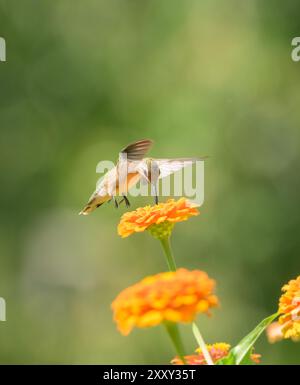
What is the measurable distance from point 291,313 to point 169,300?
234mm

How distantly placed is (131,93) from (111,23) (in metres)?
0.68

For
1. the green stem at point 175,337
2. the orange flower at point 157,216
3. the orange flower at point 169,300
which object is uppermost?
the orange flower at point 157,216

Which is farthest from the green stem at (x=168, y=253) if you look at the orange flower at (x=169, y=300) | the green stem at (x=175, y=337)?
the orange flower at (x=169, y=300)

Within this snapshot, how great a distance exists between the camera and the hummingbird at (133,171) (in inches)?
64.2

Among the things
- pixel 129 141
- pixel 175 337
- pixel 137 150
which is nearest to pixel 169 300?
pixel 175 337

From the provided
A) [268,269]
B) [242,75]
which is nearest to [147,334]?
[268,269]

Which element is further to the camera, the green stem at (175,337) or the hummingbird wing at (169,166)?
the hummingbird wing at (169,166)

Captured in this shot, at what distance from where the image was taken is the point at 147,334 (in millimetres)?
4887

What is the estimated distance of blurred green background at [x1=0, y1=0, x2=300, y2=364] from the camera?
4.92 m

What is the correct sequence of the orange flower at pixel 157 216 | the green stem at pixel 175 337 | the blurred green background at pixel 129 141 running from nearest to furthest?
the green stem at pixel 175 337, the orange flower at pixel 157 216, the blurred green background at pixel 129 141

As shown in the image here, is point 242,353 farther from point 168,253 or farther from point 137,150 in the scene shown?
point 137,150

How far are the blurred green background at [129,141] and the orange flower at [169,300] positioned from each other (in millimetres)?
3830

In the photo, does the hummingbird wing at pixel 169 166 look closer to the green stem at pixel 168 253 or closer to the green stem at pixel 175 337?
the green stem at pixel 168 253
